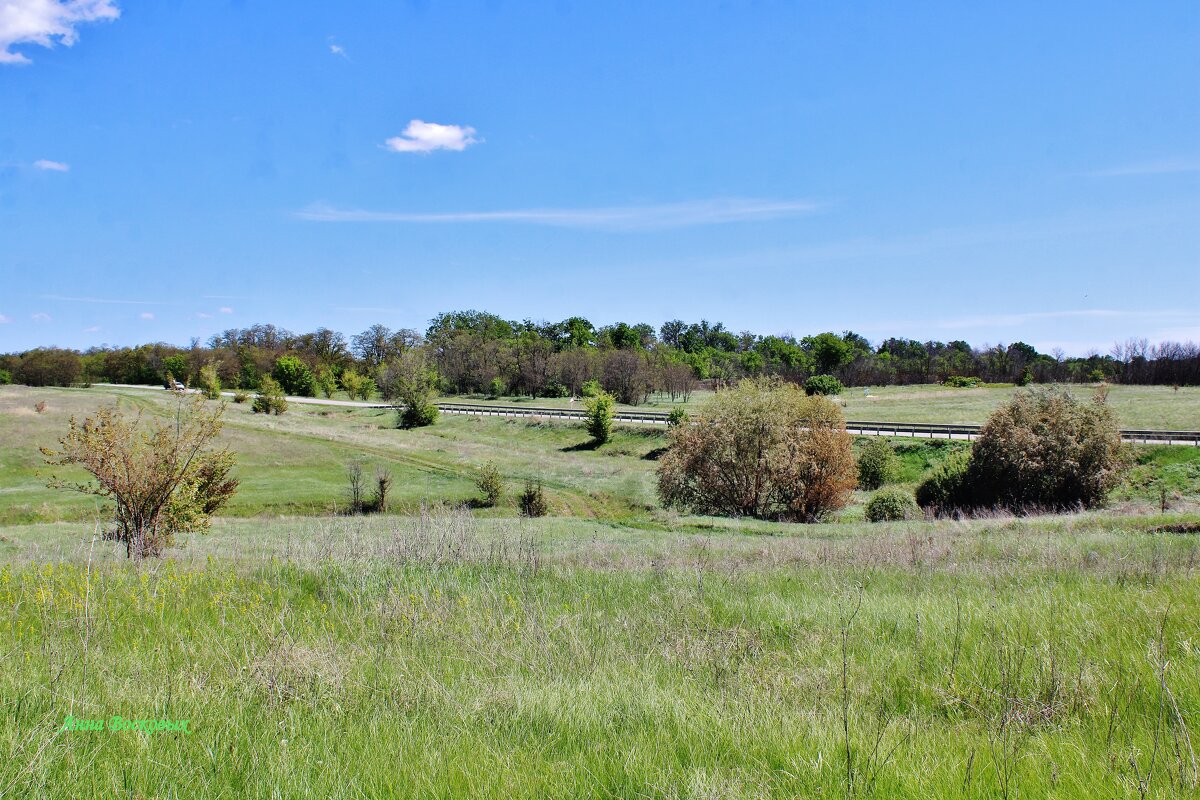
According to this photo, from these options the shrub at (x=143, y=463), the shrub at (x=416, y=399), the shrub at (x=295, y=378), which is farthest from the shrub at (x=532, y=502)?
the shrub at (x=295, y=378)

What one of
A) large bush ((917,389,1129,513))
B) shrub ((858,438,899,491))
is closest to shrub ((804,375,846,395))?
shrub ((858,438,899,491))

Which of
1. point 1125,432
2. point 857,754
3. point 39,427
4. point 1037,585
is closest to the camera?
point 857,754

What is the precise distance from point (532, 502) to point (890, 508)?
18577mm

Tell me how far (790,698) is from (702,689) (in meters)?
0.58

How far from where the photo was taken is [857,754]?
350 centimetres

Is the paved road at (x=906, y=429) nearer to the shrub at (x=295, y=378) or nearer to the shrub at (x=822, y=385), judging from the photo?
the shrub at (x=822, y=385)

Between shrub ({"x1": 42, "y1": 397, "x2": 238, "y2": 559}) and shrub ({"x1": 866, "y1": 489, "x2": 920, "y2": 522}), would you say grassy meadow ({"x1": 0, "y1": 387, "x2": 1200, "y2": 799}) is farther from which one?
shrub ({"x1": 866, "y1": 489, "x2": 920, "y2": 522})

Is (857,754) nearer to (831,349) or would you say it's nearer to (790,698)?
(790,698)

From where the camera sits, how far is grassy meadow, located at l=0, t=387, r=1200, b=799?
3301mm

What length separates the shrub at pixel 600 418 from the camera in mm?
63594

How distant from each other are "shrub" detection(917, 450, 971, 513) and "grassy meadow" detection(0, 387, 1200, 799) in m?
31.6

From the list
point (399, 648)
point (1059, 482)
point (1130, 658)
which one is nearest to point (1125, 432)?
point (1059, 482)

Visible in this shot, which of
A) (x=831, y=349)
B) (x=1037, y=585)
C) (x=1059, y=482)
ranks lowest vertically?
(x=1059, y=482)

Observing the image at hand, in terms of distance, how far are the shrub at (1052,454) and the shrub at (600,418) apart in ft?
110
